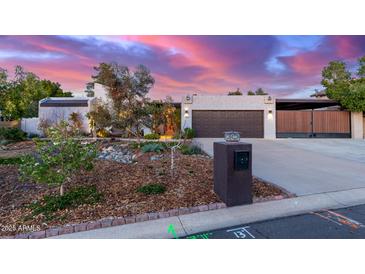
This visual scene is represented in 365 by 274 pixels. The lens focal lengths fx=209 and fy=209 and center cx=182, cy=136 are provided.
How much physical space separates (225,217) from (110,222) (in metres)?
1.80

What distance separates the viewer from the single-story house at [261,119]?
51.2 feet

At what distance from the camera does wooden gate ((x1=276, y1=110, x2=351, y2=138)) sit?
51.2 feet

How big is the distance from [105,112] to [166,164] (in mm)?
6271

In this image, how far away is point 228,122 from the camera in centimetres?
1588

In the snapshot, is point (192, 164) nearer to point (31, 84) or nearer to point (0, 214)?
point (0, 214)

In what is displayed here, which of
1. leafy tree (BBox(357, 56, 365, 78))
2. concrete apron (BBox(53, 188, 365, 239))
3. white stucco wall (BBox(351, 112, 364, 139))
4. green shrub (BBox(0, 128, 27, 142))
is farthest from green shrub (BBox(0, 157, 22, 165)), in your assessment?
leafy tree (BBox(357, 56, 365, 78))

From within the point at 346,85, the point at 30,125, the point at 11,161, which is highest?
the point at 346,85

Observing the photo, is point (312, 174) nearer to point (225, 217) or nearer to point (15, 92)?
point (225, 217)

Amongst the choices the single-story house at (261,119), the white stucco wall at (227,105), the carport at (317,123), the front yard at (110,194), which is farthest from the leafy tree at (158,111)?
the carport at (317,123)

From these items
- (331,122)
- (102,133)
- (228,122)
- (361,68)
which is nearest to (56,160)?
(102,133)

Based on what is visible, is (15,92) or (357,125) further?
(15,92)

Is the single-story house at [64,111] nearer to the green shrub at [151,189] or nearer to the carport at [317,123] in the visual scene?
the green shrub at [151,189]

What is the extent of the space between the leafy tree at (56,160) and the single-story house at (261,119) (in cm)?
1196
